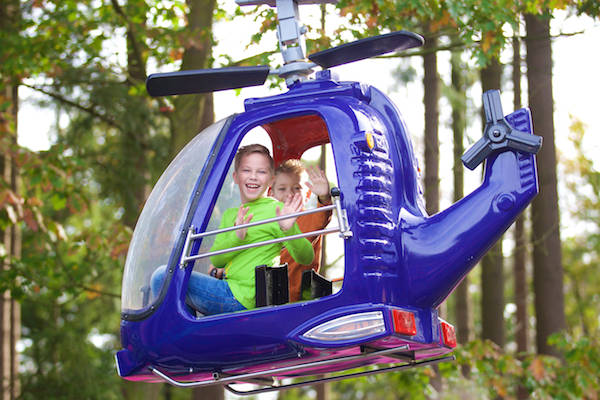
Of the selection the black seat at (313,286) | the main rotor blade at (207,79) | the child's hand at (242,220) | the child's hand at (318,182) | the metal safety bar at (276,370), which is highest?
the main rotor blade at (207,79)

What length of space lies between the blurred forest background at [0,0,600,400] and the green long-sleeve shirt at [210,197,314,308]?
3761 millimetres

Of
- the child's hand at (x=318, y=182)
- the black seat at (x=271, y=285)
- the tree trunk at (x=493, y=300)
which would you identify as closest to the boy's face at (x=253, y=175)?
the child's hand at (x=318, y=182)

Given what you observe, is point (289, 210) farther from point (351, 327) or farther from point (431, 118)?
point (431, 118)

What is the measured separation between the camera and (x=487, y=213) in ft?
14.0

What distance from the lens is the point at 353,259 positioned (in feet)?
13.5

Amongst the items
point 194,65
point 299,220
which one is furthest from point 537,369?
point 299,220

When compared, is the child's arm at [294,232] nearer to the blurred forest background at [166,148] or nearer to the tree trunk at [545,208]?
the blurred forest background at [166,148]

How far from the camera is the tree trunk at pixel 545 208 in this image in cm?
1104

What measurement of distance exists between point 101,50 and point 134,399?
424 centimetres

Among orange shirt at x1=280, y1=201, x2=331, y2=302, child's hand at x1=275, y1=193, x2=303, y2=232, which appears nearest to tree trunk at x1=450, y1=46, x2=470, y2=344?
orange shirt at x1=280, y1=201, x2=331, y2=302

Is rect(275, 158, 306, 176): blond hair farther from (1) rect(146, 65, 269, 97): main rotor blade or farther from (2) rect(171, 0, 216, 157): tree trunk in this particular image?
(2) rect(171, 0, 216, 157): tree trunk

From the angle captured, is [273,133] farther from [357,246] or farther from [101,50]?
[101,50]

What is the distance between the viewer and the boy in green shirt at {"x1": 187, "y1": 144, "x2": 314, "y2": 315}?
453 centimetres

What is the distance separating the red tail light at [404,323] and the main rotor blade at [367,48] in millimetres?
1477
